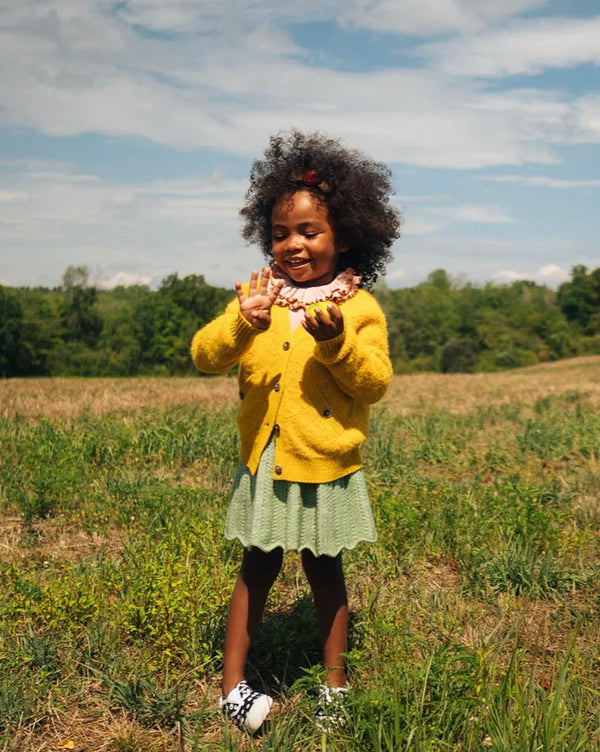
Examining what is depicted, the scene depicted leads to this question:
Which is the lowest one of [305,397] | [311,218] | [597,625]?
[597,625]

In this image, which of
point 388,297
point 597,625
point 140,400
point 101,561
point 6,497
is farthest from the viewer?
point 388,297

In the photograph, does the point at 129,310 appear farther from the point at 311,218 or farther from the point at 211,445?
the point at 311,218

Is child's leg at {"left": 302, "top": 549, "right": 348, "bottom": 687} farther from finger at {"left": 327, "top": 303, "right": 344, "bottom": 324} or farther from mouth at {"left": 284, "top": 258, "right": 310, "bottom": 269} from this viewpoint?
mouth at {"left": 284, "top": 258, "right": 310, "bottom": 269}

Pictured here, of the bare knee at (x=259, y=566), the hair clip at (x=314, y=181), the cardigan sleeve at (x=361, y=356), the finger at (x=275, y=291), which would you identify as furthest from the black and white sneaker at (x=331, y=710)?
the hair clip at (x=314, y=181)

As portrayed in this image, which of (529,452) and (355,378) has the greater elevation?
(355,378)

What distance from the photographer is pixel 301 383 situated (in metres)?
2.80

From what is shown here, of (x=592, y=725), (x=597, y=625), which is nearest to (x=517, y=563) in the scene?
(x=597, y=625)

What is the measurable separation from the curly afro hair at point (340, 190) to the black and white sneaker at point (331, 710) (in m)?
1.59

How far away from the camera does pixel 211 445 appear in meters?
6.56

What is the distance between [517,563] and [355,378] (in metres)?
1.85

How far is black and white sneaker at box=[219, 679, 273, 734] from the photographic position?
267cm

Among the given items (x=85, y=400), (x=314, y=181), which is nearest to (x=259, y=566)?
(x=314, y=181)

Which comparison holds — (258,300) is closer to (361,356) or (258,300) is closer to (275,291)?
(275,291)

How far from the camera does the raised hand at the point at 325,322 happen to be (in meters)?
2.53
